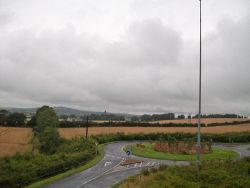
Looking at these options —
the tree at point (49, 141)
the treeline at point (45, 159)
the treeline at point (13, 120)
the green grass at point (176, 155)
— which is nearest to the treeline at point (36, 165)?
the treeline at point (45, 159)

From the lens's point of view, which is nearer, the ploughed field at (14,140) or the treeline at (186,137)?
the ploughed field at (14,140)

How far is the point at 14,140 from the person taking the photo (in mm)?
85312

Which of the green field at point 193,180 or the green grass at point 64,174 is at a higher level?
the green field at point 193,180

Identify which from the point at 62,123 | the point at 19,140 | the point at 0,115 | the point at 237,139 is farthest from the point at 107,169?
the point at 0,115

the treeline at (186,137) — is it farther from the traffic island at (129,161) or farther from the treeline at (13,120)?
the treeline at (13,120)

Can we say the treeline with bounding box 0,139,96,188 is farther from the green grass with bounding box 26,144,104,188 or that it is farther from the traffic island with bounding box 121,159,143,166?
the traffic island with bounding box 121,159,143,166

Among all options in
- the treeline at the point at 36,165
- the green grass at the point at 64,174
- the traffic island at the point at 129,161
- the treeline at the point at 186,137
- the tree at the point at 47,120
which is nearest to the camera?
the treeline at the point at 36,165

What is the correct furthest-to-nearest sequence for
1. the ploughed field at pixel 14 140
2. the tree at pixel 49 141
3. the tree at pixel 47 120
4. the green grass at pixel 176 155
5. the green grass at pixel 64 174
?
the tree at pixel 47 120 < the tree at pixel 49 141 < the ploughed field at pixel 14 140 < the green grass at pixel 176 155 < the green grass at pixel 64 174

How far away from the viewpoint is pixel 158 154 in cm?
6462

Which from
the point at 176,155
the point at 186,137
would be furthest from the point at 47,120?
the point at 176,155

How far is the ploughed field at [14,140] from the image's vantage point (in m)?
72.8

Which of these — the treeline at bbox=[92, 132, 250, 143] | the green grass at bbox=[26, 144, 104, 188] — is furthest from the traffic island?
the treeline at bbox=[92, 132, 250, 143]

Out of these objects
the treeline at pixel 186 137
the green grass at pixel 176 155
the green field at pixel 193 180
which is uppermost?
the treeline at pixel 186 137

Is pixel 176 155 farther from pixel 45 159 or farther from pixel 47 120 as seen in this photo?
pixel 47 120
